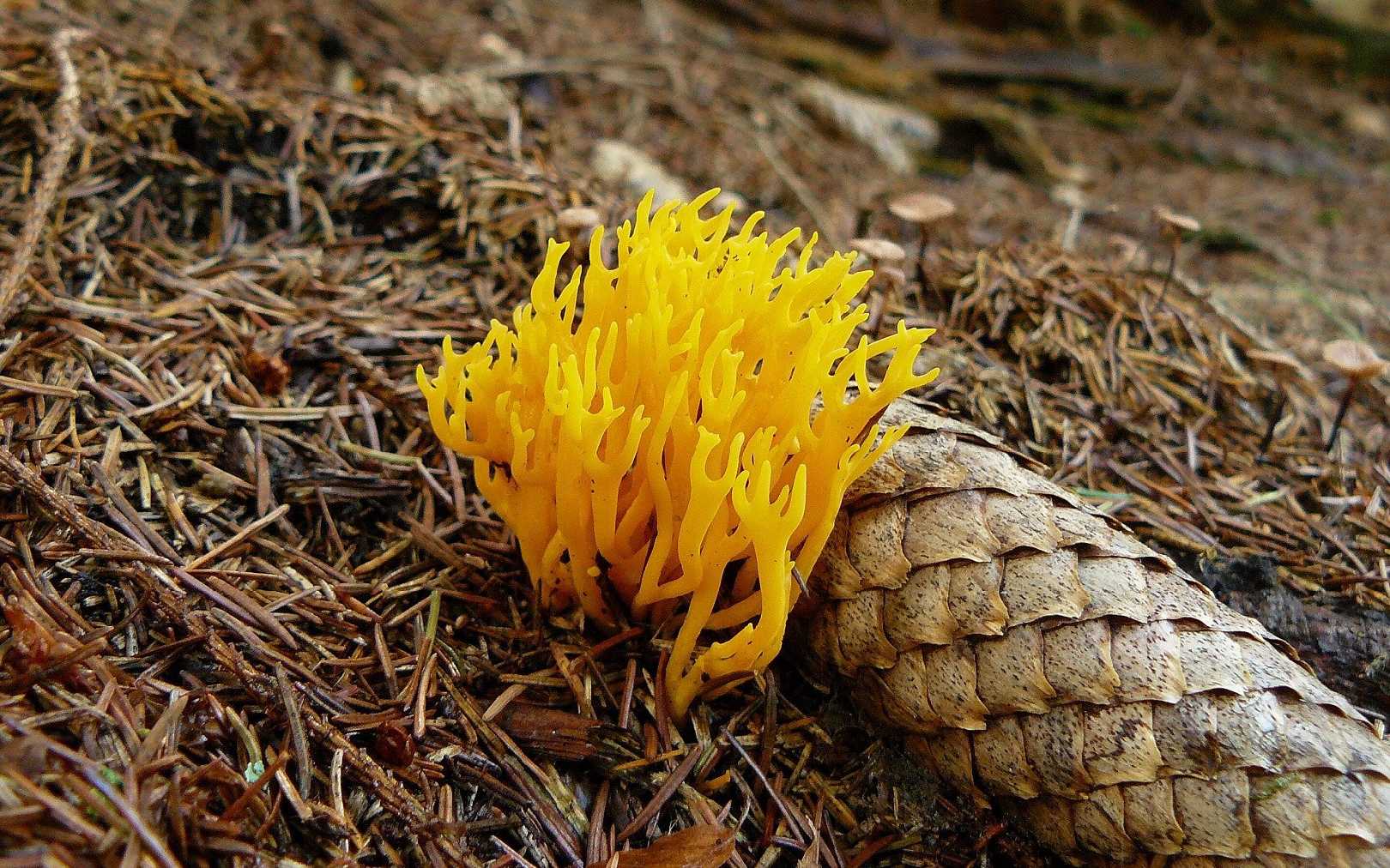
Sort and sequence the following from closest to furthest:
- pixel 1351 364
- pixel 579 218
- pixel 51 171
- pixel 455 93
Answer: pixel 51 171 < pixel 1351 364 < pixel 579 218 < pixel 455 93

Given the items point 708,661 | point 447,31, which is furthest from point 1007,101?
point 708,661

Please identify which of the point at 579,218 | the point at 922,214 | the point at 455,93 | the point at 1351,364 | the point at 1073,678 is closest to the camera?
the point at 1073,678

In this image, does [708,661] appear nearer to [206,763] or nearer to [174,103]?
[206,763]

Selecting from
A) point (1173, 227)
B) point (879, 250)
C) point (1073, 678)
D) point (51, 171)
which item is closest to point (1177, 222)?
point (1173, 227)

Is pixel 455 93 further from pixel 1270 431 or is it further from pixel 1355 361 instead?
pixel 1355 361

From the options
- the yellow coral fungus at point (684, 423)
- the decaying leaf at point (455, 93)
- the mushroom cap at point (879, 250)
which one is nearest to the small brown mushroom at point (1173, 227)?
the mushroom cap at point (879, 250)

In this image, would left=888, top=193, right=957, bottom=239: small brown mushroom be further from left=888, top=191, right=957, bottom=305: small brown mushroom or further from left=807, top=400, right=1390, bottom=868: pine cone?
left=807, top=400, right=1390, bottom=868: pine cone
